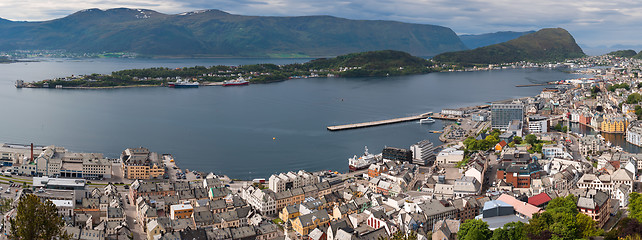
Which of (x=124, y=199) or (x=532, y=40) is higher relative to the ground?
(x=532, y=40)

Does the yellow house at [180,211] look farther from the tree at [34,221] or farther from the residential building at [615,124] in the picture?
the residential building at [615,124]

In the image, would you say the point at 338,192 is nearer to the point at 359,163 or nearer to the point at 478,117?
the point at 359,163

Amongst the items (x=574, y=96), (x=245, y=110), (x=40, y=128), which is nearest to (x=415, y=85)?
(x=574, y=96)

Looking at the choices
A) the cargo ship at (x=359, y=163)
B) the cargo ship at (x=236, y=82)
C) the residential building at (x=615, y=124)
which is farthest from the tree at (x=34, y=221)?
the cargo ship at (x=236, y=82)

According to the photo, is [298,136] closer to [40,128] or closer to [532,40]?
[40,128]

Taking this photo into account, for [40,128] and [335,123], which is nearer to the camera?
[40,128]

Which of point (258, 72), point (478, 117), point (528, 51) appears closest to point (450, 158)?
point (478, 117)

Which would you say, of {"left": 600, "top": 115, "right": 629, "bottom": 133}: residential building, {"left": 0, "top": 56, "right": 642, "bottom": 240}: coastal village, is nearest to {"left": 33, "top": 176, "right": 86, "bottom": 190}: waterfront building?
{"left": 0, "top": 56, "right": 642, "bottom": 240}: coastal village
